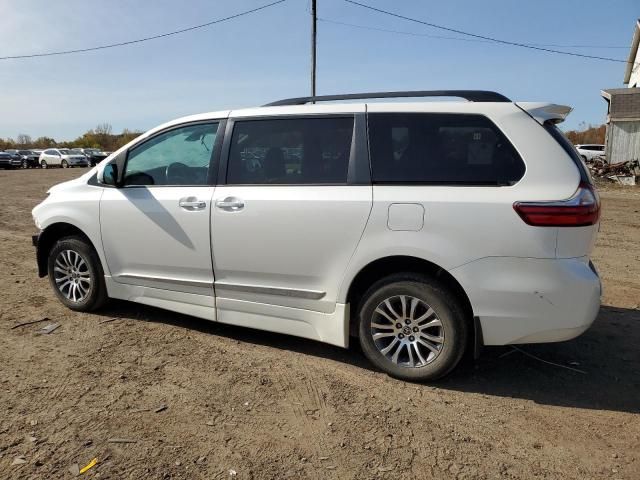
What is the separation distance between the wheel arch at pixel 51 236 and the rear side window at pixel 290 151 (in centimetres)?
179

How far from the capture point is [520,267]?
122 inches

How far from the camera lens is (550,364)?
12.6 feet

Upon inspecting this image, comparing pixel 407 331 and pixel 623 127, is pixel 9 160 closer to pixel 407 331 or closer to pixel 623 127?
pixel 623 127

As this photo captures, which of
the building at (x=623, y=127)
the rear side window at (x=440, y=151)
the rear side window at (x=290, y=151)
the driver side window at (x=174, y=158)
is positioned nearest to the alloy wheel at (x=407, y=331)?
the rear side window at (x=440, y=151)

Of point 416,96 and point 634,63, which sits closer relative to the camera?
point 416,96

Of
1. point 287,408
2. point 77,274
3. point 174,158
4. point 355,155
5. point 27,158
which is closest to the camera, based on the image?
point 287,408

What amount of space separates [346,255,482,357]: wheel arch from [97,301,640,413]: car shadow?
330 mm

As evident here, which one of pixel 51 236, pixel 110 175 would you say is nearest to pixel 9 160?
pixel 51 236

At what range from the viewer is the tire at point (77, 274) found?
183 inches

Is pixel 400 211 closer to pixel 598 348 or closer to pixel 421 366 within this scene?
pixel 421 366

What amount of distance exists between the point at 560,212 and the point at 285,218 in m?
1.81

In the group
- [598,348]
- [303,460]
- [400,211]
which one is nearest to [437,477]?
[303,460]

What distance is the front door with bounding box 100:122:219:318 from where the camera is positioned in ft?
13.3

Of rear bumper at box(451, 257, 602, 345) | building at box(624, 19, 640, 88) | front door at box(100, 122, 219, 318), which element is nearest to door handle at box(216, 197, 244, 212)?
front door at box(100, 122, 219, 318)
